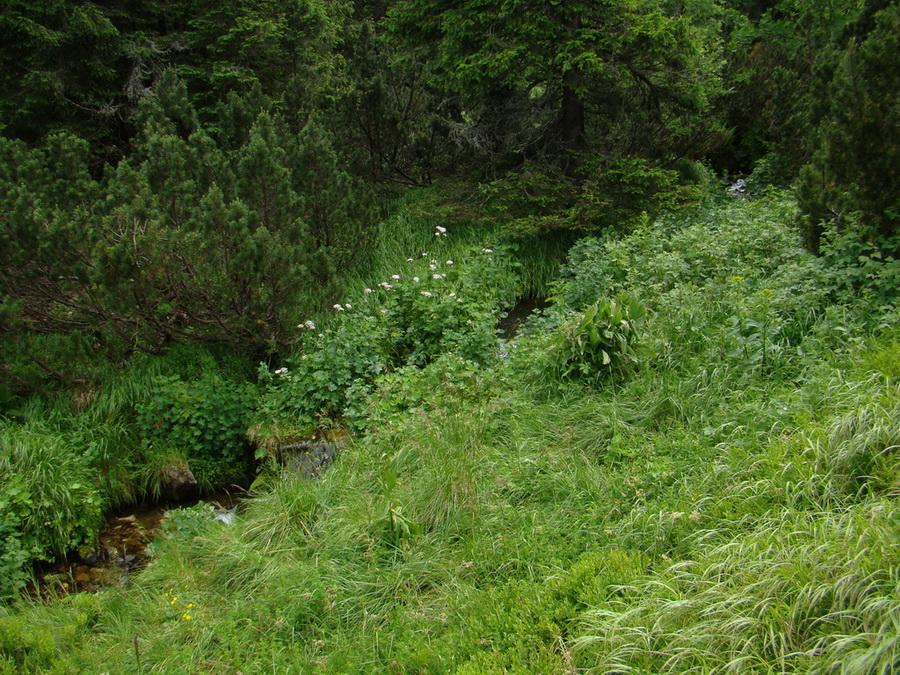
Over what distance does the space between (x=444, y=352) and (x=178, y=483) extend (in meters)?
2.84

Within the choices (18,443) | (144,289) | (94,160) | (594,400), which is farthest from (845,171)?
A: (94,160)

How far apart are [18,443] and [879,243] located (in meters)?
7.15

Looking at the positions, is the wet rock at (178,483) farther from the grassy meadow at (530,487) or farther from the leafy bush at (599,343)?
the leafy bush at (599,343)

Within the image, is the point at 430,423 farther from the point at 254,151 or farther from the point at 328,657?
the point at 254,151

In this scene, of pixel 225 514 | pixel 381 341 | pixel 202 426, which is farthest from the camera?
pixel 381 341

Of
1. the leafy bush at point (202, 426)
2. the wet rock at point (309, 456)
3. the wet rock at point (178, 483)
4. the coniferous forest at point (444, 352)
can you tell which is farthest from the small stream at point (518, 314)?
the wet rock at point (178, 483)

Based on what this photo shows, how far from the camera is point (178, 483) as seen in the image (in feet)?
18.6

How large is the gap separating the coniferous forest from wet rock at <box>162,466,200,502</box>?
37mm

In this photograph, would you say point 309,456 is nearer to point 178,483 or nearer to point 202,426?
point 202,426

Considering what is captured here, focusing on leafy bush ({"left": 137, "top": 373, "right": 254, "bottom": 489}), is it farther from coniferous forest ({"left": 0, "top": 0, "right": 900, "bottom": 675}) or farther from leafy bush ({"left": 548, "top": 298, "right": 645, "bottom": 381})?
leafy bush ({"left": 548, "top": 298, "right": 645, "bottom": 381})

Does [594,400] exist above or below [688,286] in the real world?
below

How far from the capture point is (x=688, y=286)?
567 centimetres

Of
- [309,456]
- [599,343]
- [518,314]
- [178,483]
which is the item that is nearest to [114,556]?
[178,483]

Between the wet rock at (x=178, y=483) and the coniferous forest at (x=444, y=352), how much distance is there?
37 mm
